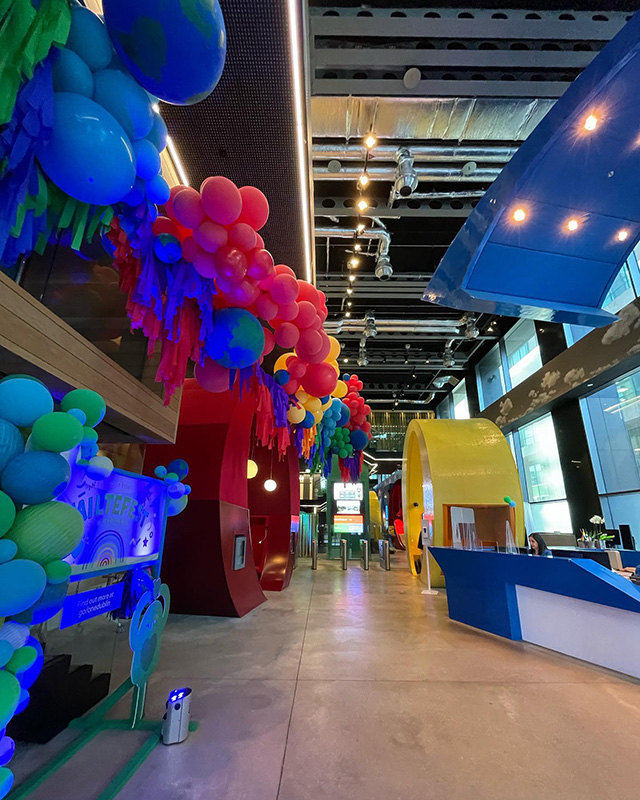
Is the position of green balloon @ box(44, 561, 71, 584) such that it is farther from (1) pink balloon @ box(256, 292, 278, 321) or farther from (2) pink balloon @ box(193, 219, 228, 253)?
(1) pink balloon @ box(256, 292, 278, 321)

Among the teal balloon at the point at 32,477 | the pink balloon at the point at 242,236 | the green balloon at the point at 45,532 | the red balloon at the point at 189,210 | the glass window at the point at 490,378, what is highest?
the glass window at the point at 490,378

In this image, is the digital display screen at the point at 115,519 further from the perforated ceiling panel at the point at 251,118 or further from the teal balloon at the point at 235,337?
the perforated ceiling panel at the point at 251,118

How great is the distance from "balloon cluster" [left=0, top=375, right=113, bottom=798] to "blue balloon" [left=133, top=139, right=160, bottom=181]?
0.92m

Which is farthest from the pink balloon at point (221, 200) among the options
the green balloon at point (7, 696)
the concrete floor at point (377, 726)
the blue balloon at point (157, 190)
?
the concrete floor at point (377, 726)

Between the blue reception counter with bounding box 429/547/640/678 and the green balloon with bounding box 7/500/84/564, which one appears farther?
the blue reception counter with bounding box 429/547/640/678

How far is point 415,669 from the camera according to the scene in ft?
10.2

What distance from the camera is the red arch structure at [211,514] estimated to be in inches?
188

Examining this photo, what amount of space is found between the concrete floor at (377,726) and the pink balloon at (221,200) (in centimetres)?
283

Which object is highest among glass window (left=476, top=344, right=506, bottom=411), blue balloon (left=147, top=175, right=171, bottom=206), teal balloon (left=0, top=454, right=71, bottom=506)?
glass window (left=476, top=344, right=506, bottom=411)

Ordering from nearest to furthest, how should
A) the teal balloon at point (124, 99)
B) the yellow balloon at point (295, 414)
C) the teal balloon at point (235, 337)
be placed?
1. the teal balloon at point (124, 99)
2. the teal balloon at point (235, 337)
3. the yellow balloon at point (295, 414)

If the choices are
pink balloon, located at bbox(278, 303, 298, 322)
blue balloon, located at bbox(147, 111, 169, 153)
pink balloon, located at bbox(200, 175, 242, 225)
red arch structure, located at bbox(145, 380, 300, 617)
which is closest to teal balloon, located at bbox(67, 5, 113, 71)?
blue balloon, located at bbox(147, 111, 169, 153)

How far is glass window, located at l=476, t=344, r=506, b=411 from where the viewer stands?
41.6 feet

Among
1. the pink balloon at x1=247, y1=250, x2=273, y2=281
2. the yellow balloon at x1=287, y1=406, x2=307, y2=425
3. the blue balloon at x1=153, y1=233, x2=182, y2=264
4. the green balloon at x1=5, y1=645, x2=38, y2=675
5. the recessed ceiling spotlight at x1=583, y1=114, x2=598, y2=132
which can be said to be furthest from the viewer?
the yellow balloon at x1=287, y1=406, x2=307, y2=425

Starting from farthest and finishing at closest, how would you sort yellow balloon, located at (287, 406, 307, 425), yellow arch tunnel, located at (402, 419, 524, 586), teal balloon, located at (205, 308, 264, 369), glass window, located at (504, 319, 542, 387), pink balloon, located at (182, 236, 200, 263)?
glass window, located at (504, 319, 542, 387) < yellow arch tunnel, located at (402, 419, 524, 586) < yellow balloon, located at (287, 406, 307, 425) < teal balloon, located at (205, 308, 264, 369) < pink balloon, located at (182, 236, 200, 263)
